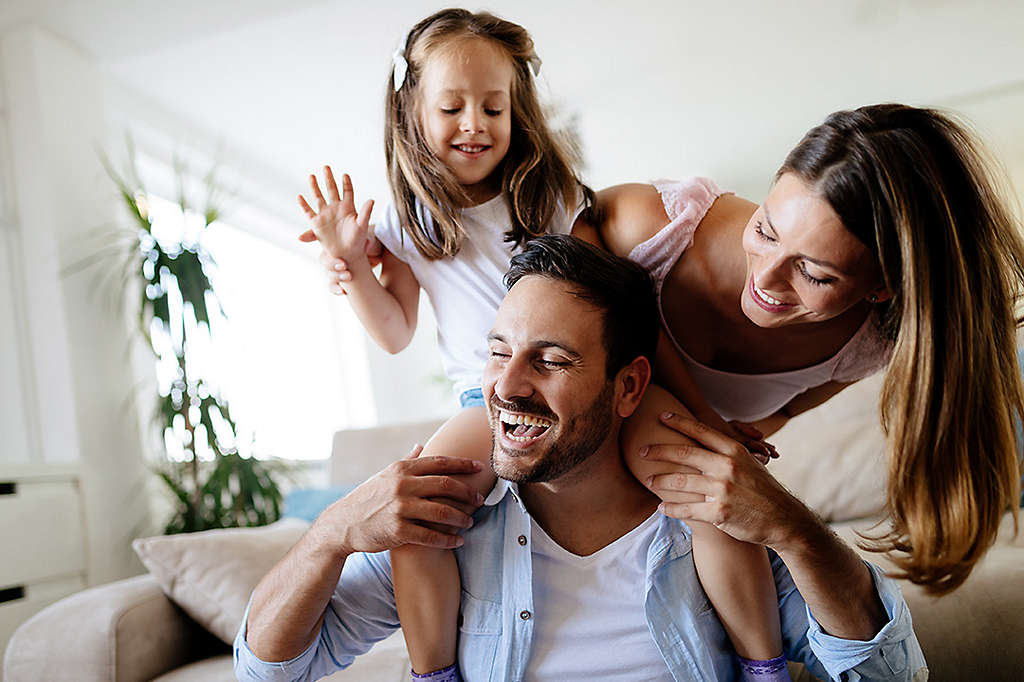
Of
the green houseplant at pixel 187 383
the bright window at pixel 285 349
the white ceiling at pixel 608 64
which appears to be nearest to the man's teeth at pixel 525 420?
the green houseplant at pixel 187 383

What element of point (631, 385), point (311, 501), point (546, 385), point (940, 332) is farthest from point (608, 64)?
point (940, 332)

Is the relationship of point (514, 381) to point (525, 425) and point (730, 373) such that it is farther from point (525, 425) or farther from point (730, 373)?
point (730, 373)

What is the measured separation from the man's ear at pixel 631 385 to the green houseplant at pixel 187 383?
3.03m

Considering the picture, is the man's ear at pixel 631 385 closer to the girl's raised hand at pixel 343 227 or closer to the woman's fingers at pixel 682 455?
the woman's fingers at pixel 682 455

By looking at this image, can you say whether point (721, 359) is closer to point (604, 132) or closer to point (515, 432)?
point (515, 432)

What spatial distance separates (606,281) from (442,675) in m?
0.69

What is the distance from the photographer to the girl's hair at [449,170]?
62.9 inches

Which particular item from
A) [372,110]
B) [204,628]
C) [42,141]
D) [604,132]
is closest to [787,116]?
[604,132]

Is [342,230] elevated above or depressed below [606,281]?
above

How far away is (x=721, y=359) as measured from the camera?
1575 millimetres

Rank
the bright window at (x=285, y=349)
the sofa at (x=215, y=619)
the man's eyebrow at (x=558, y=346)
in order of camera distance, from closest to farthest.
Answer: the man's eyebrow at (x=558, y=346)
the sofa at (x=215, y=619)
the bright window at (x=285, y=349)

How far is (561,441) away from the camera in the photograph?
1.35 meters

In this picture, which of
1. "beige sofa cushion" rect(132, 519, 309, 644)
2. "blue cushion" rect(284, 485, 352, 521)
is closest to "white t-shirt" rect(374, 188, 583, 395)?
"beige sofa cushion" rect(132, 519, 309, 644)

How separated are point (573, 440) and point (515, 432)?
0.30 feet
